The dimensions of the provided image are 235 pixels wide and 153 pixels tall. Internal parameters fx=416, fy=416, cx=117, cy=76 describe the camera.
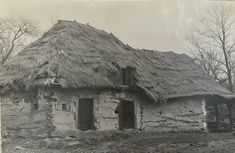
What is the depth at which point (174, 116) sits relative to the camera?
1524 centimetres

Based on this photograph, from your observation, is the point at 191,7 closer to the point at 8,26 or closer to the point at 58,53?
the point at 58,53

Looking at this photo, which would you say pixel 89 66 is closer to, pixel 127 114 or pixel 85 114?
→ pixel 85 114

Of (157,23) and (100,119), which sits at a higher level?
(157,23)

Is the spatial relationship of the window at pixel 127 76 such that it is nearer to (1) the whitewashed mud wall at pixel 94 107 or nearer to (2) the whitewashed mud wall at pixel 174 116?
(1) the whitewashed mud wall at pixel 94 107

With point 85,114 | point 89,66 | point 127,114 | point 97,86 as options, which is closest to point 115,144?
point 85,114

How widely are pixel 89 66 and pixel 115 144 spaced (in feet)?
8.85

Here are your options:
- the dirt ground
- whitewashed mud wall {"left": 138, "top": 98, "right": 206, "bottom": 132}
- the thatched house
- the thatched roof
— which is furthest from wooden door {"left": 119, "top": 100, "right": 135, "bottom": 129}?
the thatched roof

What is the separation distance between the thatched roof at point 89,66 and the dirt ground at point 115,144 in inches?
58.1

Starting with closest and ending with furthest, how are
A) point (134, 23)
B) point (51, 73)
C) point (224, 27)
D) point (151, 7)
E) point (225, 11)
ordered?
point (151, 7) < point (134, 23) < point (51, 73) < point (225, 11) < point (224, 27)

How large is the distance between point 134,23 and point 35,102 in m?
3.83

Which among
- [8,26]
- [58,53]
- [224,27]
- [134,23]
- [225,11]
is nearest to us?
[134,23]

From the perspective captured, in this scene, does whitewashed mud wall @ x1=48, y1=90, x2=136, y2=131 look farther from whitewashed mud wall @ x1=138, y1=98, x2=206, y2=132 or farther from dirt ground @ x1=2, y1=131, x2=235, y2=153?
whitewashed mud wall @ x1=138, y1=98, x2=206, y2=132

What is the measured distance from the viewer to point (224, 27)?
22828 mm

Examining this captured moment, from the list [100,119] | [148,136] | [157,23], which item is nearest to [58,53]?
[100,119]
